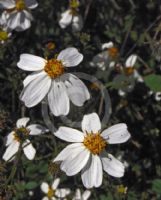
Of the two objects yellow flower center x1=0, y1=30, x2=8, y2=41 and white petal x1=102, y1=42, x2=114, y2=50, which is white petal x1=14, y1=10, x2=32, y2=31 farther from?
white petal x1=102, y1=42, x2=114, y2=50

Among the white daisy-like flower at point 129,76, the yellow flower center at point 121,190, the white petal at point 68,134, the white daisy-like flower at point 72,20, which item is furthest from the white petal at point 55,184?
the white daisy-like flower at point 72,20

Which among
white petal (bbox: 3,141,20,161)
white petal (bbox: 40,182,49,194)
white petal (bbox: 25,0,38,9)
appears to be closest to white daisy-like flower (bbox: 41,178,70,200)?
white petal (bbox: 40,182,49,194)

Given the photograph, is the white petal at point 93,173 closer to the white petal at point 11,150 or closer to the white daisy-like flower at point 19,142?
the white daisy-like flower at point 19,142

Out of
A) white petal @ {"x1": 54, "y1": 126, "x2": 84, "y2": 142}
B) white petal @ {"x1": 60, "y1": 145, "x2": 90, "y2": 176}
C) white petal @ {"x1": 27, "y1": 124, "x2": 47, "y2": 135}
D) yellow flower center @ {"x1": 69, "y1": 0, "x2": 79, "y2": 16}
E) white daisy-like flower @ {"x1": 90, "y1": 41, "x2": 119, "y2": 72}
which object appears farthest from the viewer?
white daisy-like flower @ {"x1": 90, "y1": 41, "x2": 119, "y2": 72}

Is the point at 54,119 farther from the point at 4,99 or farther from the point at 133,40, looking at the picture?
the point at 133,40

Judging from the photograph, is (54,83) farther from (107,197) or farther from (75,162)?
(107,197)
